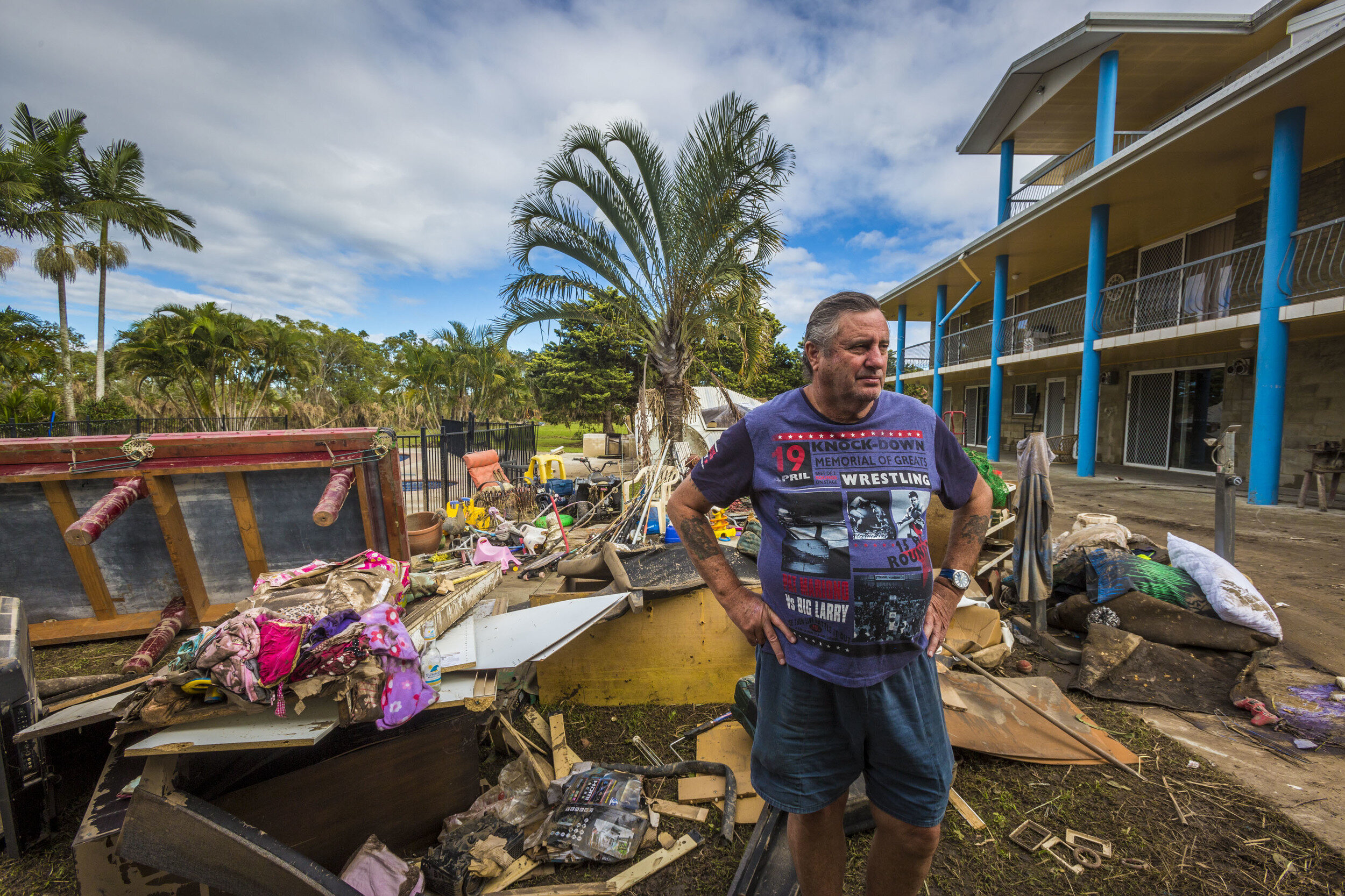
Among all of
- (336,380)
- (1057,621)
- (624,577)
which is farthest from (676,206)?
(336,380)

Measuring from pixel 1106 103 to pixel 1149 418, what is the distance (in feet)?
22.1

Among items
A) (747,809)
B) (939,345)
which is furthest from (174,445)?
(939,345)

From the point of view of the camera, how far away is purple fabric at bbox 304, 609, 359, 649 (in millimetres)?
1860

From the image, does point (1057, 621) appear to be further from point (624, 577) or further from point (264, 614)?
point (264, 614)

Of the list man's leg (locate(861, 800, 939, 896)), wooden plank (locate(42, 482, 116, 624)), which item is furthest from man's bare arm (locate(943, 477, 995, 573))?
wooden plank (locate(42, 482, 116, 624))

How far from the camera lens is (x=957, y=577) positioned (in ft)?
5.38

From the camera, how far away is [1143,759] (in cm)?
254

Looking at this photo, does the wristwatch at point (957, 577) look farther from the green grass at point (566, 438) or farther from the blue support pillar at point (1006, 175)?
the green grass at point (566, 438)

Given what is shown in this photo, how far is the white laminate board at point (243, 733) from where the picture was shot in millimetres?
1656

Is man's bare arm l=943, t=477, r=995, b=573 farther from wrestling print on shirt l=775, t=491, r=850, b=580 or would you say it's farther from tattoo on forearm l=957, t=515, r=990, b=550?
wrestling print on shirt l=775, t=491, r=850, b=580

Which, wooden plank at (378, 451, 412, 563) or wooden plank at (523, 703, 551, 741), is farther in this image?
wooden plank at (378, 451, 412, 563)

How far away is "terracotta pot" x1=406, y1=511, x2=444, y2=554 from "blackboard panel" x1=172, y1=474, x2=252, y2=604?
1.73 meters

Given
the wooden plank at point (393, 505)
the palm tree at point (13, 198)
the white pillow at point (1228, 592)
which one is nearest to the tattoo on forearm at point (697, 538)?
the wooden plank at point (393, 505)

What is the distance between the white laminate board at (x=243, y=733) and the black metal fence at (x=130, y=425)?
9134 millimetres
